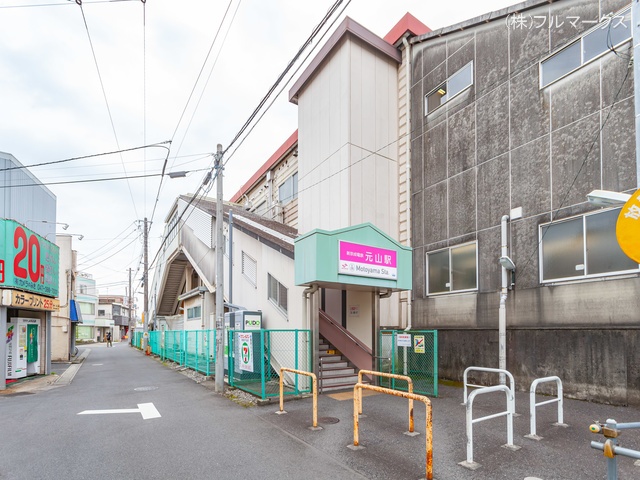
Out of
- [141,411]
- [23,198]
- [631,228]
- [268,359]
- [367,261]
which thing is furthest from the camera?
[23,198]

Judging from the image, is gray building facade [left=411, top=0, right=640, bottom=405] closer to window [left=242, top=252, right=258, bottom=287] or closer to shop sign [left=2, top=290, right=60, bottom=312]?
window [left=242, top=252, right=258, bottom=287]

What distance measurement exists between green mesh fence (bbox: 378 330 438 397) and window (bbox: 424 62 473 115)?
806 cm

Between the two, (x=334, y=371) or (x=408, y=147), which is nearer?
(x=334, y=371)

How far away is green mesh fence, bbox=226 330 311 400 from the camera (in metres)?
10.5

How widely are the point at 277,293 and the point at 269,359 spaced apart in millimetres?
2188

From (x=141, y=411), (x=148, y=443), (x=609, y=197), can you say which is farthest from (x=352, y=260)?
(x=609, y=197)

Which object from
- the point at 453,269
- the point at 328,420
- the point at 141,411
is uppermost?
the point at 453,269

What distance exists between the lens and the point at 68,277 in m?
25.7

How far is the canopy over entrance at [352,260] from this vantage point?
9750mm

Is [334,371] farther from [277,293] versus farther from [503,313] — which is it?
[503,313]

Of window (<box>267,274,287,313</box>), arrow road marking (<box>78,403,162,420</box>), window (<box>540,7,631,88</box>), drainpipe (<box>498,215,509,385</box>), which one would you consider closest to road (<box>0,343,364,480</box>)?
arrow road marking (<box>78,403,162,420</box>)

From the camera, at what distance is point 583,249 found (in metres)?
9.86

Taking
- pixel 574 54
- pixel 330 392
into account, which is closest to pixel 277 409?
pixel 330 392

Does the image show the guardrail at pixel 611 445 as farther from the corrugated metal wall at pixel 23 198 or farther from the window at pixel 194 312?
the corrugated metal wall at pixel 23 198
